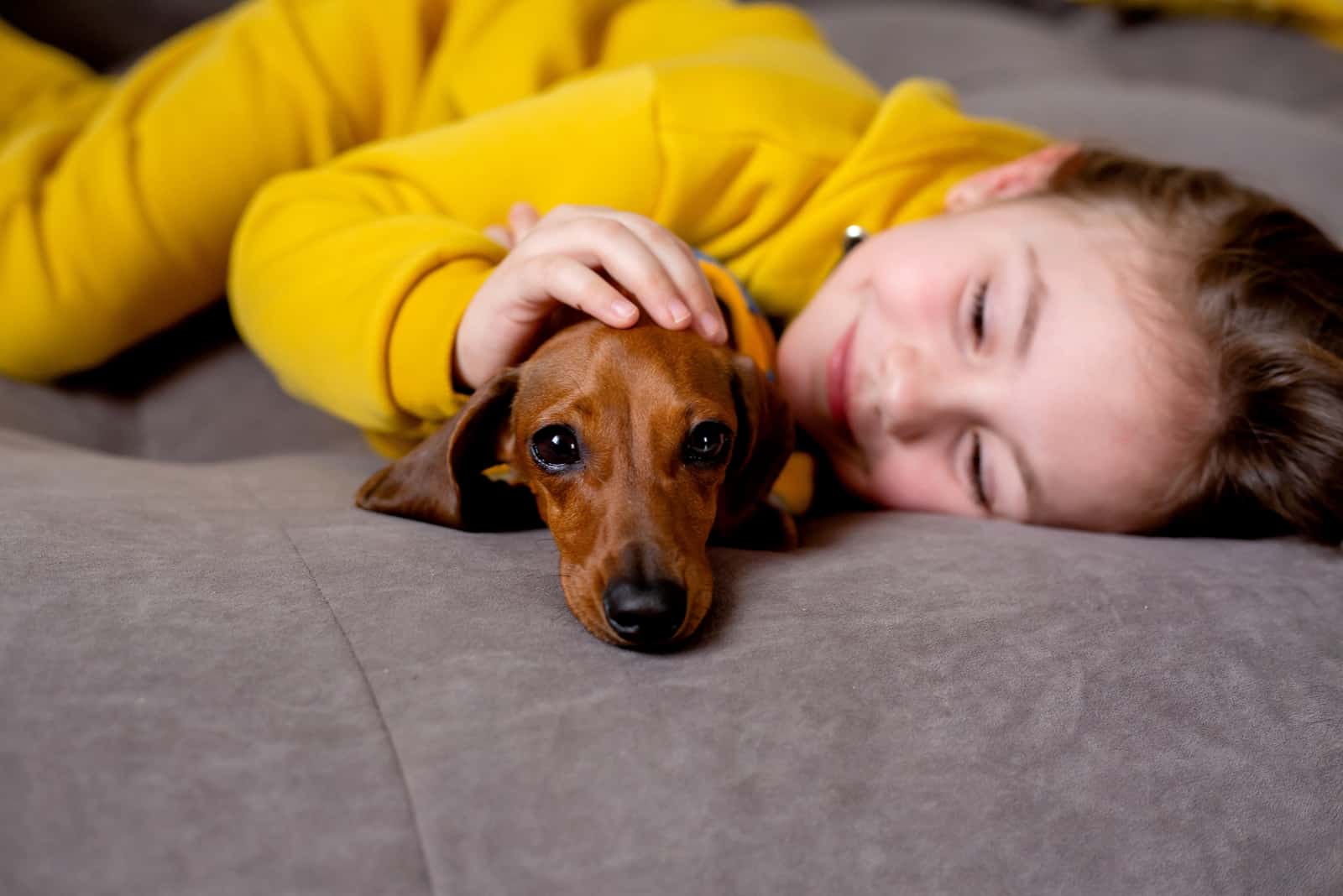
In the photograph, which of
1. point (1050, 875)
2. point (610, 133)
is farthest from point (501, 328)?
point (1050, 875)

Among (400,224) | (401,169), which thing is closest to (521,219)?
(400,224)

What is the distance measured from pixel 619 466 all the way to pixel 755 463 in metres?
0.27

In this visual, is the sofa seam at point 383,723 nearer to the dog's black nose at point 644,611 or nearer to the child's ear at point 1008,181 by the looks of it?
the dog's black nose at point 644,611

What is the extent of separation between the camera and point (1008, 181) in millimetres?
1814

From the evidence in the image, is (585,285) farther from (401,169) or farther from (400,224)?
(401,169)

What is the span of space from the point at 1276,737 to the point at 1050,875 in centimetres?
31

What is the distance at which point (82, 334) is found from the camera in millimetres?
1929

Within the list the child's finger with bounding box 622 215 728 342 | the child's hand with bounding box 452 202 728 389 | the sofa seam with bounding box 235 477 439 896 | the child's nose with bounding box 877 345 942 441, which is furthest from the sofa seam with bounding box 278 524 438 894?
the child's nose with bounding box 877 345 942 441

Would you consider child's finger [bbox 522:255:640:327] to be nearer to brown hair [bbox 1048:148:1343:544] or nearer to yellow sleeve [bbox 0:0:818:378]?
brown hair [bbox 1048:148:1343:544]

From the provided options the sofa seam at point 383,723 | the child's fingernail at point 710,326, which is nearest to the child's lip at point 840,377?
the child's fingernail at point 710,326

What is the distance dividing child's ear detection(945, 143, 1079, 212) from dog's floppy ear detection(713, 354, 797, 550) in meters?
0.69

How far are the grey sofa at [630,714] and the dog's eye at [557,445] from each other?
0.32 ft

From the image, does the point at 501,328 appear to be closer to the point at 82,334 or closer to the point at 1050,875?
the point at 1050,875

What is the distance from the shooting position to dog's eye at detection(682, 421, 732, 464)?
3.73 feet
